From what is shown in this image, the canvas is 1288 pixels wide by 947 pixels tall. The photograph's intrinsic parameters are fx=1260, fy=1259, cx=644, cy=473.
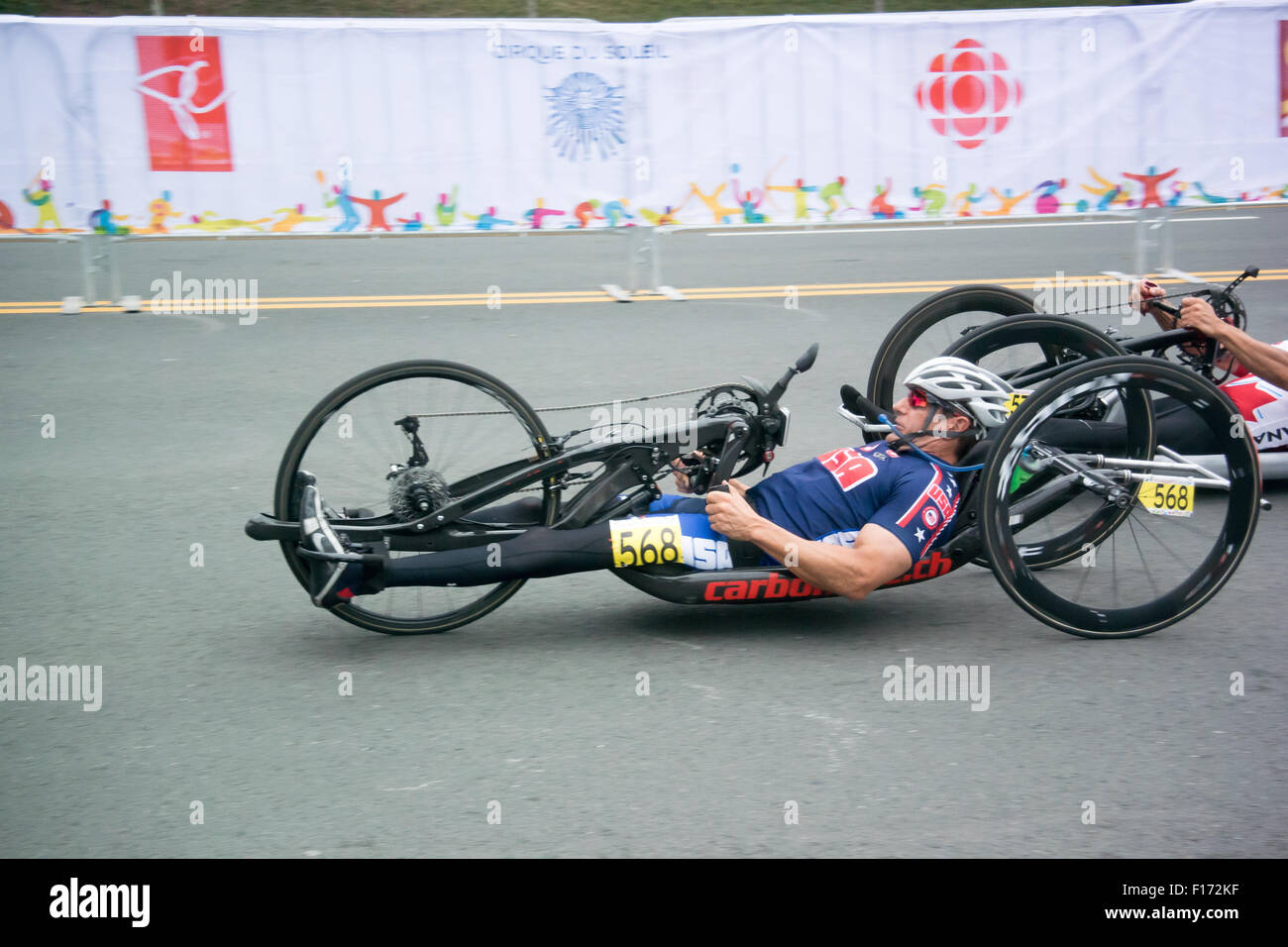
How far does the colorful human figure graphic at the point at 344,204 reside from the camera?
1134 centimetres

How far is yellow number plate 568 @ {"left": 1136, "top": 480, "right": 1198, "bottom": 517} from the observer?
4.37 meters

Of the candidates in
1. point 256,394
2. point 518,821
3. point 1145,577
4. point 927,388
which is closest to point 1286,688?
point 1145,577

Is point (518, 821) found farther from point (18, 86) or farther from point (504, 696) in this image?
point (18, 86)

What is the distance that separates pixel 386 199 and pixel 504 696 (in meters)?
8.33

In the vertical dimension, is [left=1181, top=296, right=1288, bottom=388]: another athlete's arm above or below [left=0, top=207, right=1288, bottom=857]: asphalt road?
above

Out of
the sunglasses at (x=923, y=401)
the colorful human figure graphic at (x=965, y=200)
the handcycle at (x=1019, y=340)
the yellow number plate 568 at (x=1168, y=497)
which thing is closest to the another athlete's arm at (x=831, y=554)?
the sunglasses at (x=923, y=401)

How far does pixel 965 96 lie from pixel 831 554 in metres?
9.09

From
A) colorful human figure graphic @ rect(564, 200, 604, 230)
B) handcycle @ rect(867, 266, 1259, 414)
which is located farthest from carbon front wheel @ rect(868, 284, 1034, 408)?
colorful human figure graphic @ rect(564, 200, 604, 230)

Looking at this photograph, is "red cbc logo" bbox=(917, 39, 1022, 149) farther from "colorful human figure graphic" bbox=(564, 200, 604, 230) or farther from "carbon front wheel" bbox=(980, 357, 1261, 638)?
"carbon front wheel" bbox=(980, 357, 1261, 638)

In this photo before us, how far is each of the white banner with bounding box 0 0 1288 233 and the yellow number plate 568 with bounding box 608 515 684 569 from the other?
7.76 meters

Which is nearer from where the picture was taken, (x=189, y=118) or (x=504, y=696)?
(x=504, y=696)

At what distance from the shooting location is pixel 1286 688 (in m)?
3.95

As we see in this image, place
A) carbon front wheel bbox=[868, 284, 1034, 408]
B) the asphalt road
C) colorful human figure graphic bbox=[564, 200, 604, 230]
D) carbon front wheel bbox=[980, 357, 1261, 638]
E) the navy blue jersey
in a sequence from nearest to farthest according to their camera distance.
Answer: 1. the asphalt road
2. carbon front wheel bbox=[980, 357, 1261, 638]
3. the navy blue jersey
4. carbon front wheel bbox=[868, 284, 1034, 408]
5. colorful human figure graphic bbox=[564, 200, 604, 230]

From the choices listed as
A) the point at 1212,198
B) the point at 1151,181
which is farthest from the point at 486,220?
the point at 1212,198
